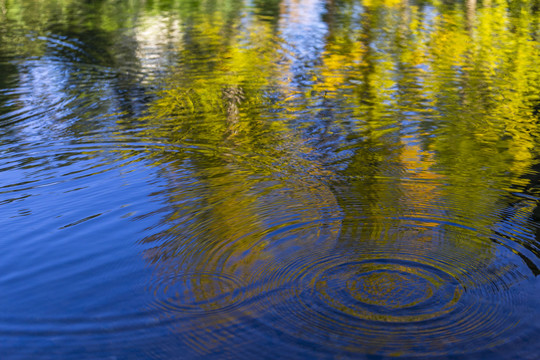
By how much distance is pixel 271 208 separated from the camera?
4051 mm

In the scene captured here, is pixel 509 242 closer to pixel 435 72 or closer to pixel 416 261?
pixel 416 261

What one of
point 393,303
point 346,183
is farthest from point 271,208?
point 393,303

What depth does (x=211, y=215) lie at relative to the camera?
13.0ft

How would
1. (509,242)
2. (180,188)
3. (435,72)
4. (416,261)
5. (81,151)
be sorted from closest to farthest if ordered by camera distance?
(416,261), (509,242), (180,188), (81,151), (435,72)

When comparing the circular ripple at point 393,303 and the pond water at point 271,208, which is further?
the pond water at point 271,208

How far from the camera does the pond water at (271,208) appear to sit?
9.29 ft

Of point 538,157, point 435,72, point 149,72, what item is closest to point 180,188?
point 538,157

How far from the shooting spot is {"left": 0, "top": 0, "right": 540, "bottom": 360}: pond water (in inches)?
111

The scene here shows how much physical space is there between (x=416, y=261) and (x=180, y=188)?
1869 millimetres

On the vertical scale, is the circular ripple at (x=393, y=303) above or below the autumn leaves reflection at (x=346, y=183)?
below

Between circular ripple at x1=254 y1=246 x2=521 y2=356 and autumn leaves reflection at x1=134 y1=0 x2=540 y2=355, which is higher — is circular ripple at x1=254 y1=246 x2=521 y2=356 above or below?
below

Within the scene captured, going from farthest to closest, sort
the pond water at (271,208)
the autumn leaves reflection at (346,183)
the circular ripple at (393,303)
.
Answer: the autumn leaves reflection at (346,183), the pond water at (271,208), the circular ripple at (393,303)

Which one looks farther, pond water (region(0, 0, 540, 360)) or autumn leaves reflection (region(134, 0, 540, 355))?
autumn leaves reflection (region(134, 0, 540, 355))

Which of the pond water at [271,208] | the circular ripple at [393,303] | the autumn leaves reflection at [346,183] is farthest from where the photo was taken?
the autumn leaves reflection at [346,183]
